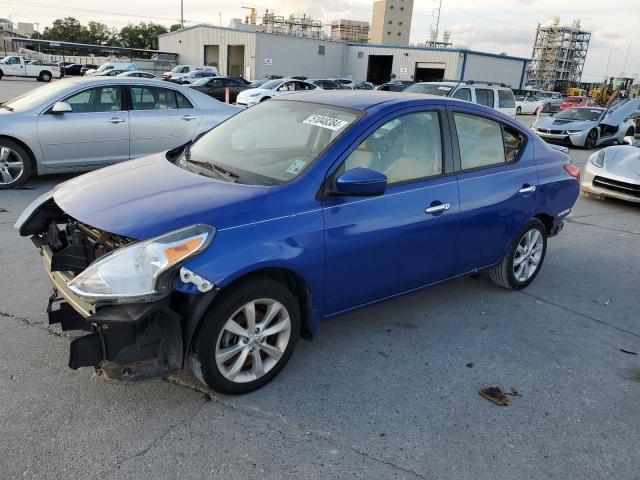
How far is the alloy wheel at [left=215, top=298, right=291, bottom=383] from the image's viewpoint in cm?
288

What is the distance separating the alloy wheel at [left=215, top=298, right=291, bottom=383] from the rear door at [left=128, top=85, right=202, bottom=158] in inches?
227

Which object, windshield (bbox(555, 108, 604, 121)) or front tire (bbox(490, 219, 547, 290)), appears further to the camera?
windshield (bbox(555, 108, 604, 121))

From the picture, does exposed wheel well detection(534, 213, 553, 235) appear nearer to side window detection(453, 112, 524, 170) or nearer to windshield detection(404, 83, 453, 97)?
side window detection(453, 112, 524, 170)

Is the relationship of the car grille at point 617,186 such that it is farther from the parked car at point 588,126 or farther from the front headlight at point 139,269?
the parked car at point 588,126

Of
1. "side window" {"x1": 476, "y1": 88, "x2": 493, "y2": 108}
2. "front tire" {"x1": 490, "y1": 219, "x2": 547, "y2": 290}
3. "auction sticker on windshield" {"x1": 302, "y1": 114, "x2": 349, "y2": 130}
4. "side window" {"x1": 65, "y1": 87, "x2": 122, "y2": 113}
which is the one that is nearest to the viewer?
"auction sticker on windshield" {"x1": 302, "y1": 114, "x2": 349, "y2": 130}

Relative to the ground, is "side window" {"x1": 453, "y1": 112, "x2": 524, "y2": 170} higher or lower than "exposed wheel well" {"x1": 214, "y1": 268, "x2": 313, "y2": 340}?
higher

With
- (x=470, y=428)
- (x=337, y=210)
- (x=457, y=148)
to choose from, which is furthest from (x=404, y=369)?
(x=457, y=148)

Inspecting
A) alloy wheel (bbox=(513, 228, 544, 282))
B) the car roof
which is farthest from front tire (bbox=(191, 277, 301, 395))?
alloy wheel (bbox=(513, 228, 544, 282))

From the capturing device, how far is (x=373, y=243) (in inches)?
131

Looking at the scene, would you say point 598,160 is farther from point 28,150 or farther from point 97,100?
point 28,150

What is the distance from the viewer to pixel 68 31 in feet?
310

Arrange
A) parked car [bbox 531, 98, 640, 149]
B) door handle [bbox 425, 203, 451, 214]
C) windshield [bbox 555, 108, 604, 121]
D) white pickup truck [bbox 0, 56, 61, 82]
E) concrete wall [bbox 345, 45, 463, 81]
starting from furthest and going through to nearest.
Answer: concrete wall [bbox 345, 45, 463, 81] → white pickup truck [bbox 0, 56, 61, 82] → windshield [bbox 555, 108, 604, 121] → parked car [bbox 531, 98, 640, 149] → door handle [bbox 425, 203, 451, 214]

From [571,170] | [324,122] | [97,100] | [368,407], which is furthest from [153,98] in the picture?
[368,407]

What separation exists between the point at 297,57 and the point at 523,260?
4995 cm
